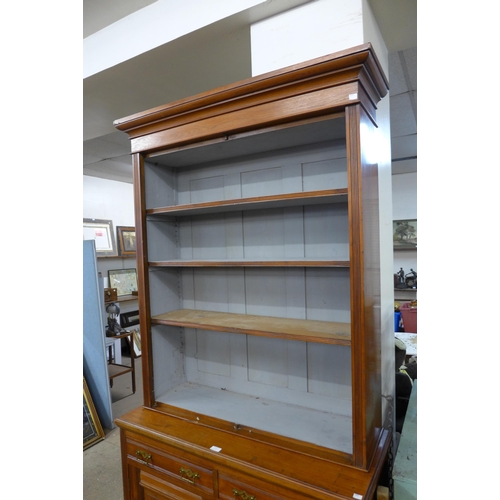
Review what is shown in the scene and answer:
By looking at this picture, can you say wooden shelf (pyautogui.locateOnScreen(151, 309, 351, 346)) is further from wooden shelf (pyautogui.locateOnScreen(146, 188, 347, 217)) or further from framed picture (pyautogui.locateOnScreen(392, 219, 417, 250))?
framed picture (pyautogui.locateOnScreen(392, 219, 417, 250))

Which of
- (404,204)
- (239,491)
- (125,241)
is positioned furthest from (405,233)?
(239,491)

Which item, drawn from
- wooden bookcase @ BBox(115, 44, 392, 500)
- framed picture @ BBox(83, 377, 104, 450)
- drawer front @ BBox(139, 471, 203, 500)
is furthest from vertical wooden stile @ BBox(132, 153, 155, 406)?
framed picture @ BBox(83, 377, 104, 450)

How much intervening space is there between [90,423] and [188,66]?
300cm

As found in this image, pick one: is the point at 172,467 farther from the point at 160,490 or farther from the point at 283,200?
the point at 283,200

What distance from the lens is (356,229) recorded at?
115 cm

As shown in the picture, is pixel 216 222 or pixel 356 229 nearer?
pixel 356 229

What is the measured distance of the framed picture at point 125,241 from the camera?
540 cm

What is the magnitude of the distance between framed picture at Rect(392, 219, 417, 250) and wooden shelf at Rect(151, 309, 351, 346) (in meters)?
4.87

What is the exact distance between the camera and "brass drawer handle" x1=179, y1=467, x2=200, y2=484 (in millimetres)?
1385

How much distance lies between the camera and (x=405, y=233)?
19.2 feet

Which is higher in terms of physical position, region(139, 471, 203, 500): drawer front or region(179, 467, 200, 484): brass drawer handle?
region(179, 467, 200, 484): brass drawer handle
